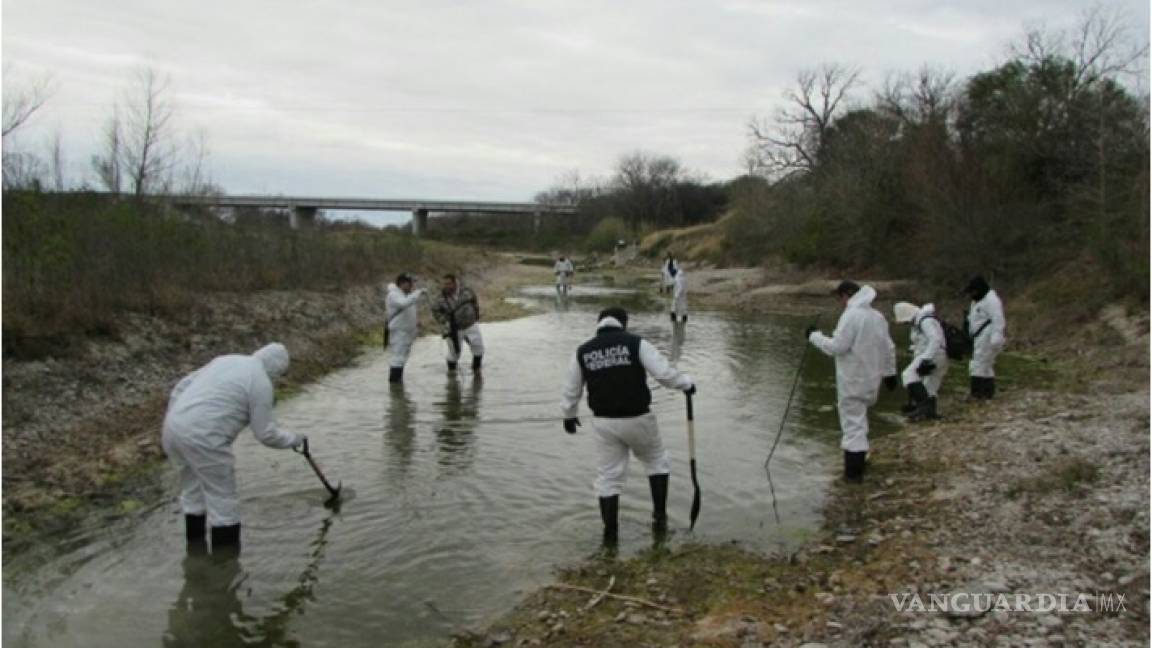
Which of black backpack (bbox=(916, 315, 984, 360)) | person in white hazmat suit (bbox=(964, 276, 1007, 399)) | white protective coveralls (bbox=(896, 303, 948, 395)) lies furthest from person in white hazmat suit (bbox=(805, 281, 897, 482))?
person in white hazmat suit (bbox=(964, 276, 1007, 399))

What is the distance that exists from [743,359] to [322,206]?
85.9 meters

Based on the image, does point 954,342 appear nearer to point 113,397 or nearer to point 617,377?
point 617,377

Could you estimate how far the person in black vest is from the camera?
282 inches

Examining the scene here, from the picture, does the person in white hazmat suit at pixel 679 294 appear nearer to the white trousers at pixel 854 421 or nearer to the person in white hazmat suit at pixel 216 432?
the white trousers at pixel 854 421

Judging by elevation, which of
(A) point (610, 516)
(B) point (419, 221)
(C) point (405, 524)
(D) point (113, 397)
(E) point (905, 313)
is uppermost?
(B) point (419, 221)

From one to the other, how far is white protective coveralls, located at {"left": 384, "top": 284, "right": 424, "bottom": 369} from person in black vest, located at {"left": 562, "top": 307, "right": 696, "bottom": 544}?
712 centimetres

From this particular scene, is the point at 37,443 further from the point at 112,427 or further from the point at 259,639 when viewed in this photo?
the point at 259,639

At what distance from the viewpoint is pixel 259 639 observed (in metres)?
5.80

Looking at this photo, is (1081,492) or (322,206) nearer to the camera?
(1081,492)

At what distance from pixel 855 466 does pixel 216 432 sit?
6211 millimetres

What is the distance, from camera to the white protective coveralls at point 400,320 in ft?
46.1

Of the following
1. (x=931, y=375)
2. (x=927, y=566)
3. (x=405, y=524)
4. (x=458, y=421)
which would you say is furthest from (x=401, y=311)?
(x=927, y=566)

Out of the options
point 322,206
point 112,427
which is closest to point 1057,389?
point 112,427

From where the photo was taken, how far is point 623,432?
7.18 m
